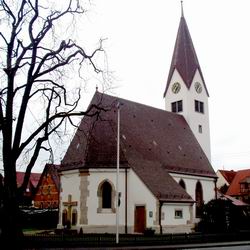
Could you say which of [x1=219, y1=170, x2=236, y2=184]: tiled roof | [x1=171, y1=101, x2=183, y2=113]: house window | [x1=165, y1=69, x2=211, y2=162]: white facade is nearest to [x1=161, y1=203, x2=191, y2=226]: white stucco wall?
[x1=165, y1=69, x2=211, y2=162]: white facade

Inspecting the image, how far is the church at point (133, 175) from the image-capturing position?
3556 centimetres

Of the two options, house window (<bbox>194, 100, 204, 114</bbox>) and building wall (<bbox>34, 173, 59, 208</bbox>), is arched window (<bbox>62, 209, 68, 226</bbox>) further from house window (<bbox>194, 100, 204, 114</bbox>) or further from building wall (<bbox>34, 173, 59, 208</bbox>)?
building wall (<bbox>34, 173, 59, 208</bbox>)

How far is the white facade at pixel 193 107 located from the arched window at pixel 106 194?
18433 mm

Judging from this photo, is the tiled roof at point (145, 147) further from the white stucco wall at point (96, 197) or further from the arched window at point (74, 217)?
the arched window at point (74, 217)

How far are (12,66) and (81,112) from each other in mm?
3787

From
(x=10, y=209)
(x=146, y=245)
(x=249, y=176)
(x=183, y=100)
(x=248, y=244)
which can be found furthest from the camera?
(x=249, y=176)

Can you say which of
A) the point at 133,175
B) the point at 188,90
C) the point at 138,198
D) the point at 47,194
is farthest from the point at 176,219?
the point at 47,194

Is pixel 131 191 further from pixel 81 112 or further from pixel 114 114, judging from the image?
pixel 81 112

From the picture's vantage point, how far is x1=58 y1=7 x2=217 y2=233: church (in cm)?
3556

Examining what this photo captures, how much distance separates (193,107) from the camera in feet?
172

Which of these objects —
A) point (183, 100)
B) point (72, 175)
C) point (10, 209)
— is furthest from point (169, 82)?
point (10, 209)

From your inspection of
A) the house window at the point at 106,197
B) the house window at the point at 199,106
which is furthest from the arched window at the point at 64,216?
the house window at the point at 199,106

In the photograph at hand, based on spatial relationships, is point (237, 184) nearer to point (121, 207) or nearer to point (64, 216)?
point (121, 207)

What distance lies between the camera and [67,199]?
38.2 m
